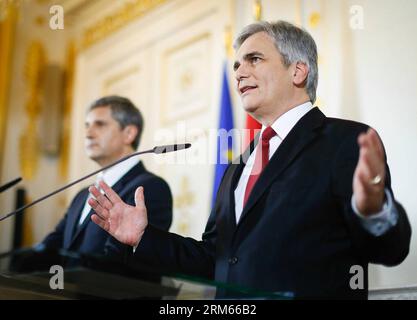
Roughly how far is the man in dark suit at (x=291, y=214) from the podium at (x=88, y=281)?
0.11 m

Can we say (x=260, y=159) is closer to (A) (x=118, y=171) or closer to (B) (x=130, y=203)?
(B) (x=130, y=203)

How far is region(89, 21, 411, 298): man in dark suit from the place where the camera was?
1715 mm

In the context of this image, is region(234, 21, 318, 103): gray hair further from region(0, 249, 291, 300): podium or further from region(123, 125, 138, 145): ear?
region(123, 125, 138, 145): ear

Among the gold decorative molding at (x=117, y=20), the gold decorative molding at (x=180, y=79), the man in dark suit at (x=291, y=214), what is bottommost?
the man in dark suit at (x=291, y=214)

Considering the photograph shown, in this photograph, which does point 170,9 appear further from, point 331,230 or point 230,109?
point 331,230

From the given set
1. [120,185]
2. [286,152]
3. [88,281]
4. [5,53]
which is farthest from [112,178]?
[5,53]

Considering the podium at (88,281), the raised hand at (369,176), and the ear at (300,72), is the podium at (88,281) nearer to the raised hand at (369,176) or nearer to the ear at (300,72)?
the raised hand at (369,176)

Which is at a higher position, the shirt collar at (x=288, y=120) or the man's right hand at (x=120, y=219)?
the shirt collar at (x=288, y=120)

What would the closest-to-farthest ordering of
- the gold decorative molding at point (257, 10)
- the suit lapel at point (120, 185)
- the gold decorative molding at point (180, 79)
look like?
the suit lapel at point (120, 185), the gold decorative molding at point (257, 10), the gold decorative molding at point (180, 79)

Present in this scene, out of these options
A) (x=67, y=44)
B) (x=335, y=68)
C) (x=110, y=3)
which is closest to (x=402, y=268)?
(x=335, y=68)

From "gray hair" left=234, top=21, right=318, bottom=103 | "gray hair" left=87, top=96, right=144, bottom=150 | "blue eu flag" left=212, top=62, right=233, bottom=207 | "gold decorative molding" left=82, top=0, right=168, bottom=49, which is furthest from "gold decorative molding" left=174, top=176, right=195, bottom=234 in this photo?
"gray hair" left=234, top=21, right=318, bottom=103

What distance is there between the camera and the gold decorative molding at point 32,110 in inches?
268

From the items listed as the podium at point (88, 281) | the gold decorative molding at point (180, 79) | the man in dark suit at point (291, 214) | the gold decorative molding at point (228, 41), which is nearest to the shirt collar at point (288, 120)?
the man in dark suit at point (291, 214)

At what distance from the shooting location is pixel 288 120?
2.16m
